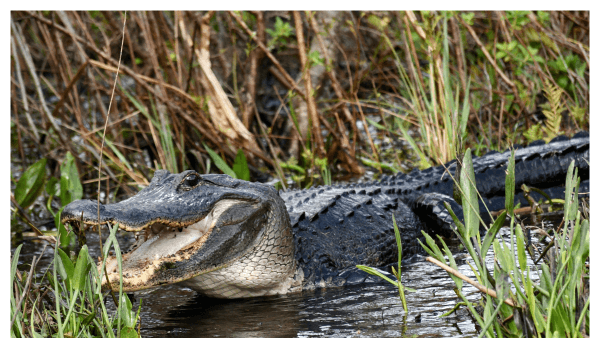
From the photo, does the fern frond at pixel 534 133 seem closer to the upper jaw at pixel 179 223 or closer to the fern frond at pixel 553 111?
the fern frond at pixel 553 111

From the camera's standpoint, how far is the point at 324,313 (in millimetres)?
2918

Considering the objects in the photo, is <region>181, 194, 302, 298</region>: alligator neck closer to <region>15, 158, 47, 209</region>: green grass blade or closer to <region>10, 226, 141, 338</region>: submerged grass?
<region>10, 226, 141, 338</region>: submerged grass

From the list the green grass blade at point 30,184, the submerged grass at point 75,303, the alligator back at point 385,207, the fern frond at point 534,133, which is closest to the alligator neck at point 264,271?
the alligator back at point 385,207

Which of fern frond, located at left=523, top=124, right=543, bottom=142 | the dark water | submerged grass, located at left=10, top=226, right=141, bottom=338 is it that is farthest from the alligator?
fern frond, located at left=523, top=124, right=543, bottom=142

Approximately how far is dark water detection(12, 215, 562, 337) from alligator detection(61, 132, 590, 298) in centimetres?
16

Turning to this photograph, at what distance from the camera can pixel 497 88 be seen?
6523mm

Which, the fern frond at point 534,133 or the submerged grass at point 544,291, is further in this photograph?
the fern frond at point 534,133

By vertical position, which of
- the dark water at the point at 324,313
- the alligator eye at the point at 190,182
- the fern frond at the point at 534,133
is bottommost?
the dark water at the point at 324,313

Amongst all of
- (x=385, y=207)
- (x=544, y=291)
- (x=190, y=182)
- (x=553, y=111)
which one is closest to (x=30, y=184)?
(x=190, y=182)

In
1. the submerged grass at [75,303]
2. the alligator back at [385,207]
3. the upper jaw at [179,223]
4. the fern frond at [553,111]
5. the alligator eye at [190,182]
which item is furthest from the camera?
the fern frond at [553,111]

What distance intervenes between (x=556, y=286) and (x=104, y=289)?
1.92m

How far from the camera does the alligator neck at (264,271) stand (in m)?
3.23

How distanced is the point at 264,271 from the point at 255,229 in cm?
24
